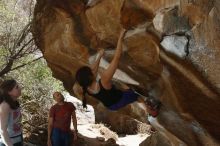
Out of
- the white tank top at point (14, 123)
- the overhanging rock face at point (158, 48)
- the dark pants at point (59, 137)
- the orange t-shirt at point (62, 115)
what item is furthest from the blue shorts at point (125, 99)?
the dark pants at point (59, 137)

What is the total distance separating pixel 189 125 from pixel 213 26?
228 cm

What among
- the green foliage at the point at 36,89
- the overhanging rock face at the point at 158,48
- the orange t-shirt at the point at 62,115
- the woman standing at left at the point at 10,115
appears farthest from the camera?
the green foliage at the point at 36,89

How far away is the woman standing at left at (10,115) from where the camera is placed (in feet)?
16.9

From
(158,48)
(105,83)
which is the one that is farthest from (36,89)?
(105,83)

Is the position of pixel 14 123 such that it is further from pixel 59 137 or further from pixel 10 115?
pixel 59 137

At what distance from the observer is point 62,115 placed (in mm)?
7977

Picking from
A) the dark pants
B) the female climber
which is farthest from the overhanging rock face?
the dark pants

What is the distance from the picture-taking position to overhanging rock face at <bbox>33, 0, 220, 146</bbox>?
17.6ft

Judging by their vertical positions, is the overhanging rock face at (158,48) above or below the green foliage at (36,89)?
above

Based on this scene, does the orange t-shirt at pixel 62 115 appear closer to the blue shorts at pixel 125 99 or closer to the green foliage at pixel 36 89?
the blue shorts at pixel 125 99

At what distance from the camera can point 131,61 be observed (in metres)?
8.06

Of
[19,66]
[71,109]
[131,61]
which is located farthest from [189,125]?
[19,66]

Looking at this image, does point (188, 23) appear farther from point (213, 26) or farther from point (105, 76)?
point (105, 76)

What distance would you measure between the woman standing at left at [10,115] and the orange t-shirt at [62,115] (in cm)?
242
